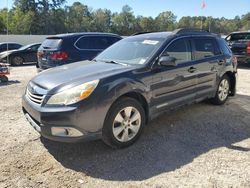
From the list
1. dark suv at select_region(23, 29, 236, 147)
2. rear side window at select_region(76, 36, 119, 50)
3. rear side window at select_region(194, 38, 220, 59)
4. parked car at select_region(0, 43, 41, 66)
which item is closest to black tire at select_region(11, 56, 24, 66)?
parked car at select_region(0, 43, 41, 66)

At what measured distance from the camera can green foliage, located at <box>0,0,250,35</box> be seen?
64812mm

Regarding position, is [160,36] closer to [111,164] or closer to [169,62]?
[169,62]

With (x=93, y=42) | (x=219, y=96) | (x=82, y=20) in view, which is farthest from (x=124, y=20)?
(x=219, y=96)

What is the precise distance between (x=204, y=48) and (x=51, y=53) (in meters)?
4.72

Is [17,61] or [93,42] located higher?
[93,42]

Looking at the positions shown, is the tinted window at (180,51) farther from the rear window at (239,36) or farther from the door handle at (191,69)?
the rear window at (239,36)

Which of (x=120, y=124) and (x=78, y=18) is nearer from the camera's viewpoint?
(x=120, y=124)

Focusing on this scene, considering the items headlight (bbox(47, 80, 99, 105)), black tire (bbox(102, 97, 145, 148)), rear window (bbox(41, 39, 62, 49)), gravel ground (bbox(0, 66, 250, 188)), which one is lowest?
gravel ground (bbox(0, 66, 250, 188))

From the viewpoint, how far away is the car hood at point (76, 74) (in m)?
4.11

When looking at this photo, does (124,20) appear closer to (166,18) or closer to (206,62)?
(166,18)

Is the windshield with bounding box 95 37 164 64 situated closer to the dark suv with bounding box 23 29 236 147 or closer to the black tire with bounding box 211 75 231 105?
the dark suv with bounding box 23 29 236 147

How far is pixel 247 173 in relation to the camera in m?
3.70

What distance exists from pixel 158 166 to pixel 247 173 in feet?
3.53

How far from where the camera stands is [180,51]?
5332 millimetres
